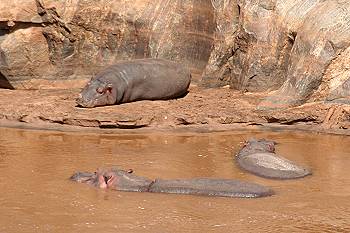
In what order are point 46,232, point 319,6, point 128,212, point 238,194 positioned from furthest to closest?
1. point 319,6
2. point 238,194
3. point 128,212
4. point 46,232

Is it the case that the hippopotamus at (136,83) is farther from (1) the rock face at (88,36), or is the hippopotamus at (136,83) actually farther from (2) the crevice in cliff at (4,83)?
(2) the crevice in cliff at (4,83)

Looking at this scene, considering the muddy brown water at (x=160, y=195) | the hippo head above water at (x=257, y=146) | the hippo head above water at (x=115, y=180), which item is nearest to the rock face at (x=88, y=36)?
the muddy brown water at (x=160, y=195)

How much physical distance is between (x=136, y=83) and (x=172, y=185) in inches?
199

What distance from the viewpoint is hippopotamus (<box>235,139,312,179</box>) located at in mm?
10070

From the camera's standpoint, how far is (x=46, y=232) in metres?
7.92

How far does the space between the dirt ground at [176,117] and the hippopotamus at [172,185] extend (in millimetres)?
3035

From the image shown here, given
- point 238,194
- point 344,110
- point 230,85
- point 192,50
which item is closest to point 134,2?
point 192,50

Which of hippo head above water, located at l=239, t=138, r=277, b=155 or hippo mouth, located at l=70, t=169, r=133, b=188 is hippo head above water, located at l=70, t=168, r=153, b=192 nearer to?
hippo mouth, located at l=70, t=169, r=133, b=188

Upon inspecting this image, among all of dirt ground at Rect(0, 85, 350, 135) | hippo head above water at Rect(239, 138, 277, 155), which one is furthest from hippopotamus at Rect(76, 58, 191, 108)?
hippo head above water at Rect(239, 138, 277, 155)

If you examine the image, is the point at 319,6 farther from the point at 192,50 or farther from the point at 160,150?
the point at 160,150

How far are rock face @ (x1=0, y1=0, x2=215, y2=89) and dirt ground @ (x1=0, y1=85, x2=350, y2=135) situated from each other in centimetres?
166

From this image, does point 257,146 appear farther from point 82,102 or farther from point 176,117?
point 82,102

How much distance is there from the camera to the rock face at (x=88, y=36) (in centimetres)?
1525

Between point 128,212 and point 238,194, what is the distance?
50.3 inches
